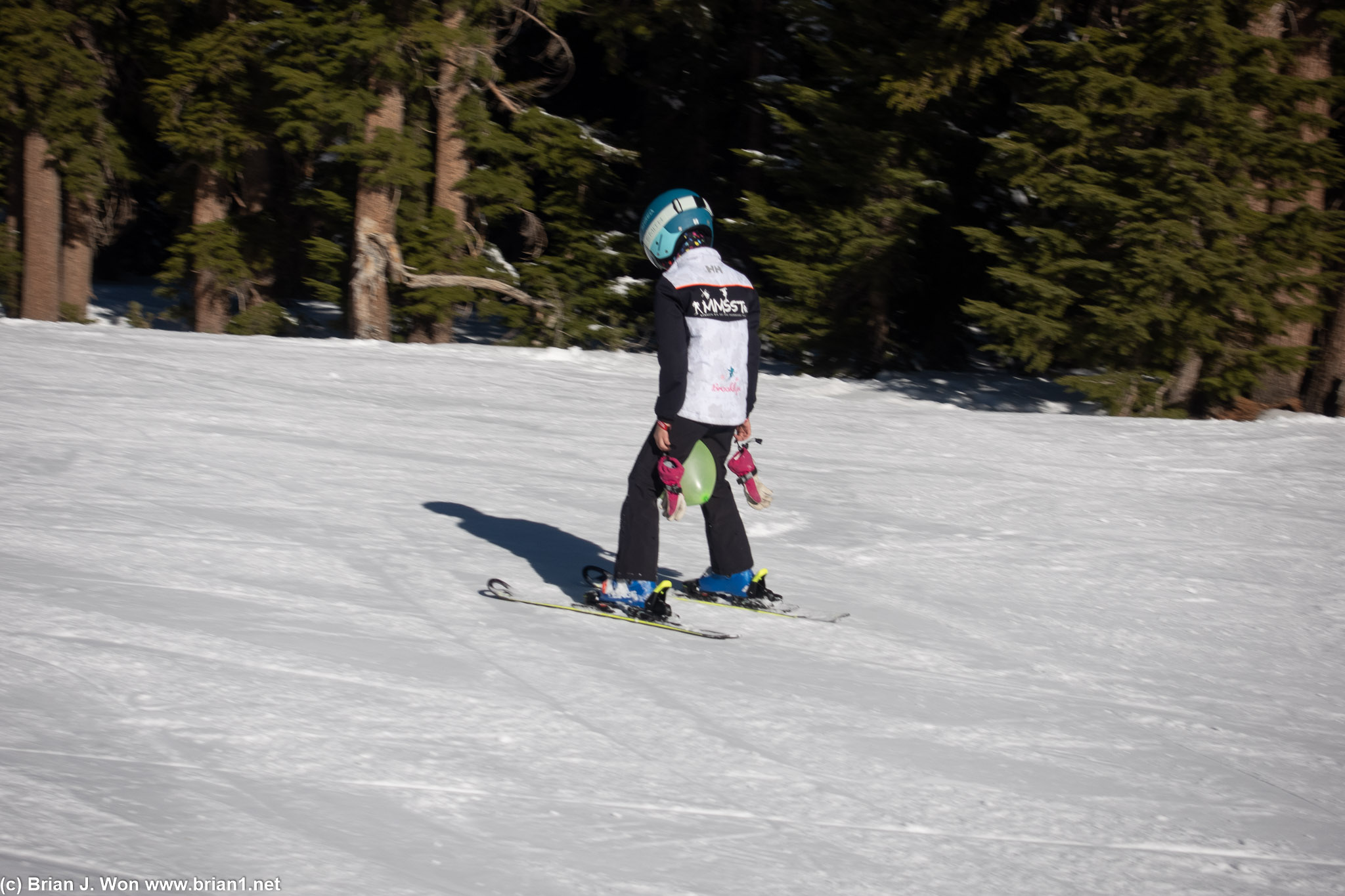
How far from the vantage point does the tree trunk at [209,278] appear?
1869 cm

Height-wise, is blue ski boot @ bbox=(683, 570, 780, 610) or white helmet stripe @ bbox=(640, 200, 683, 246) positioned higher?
white helmet stripe @ bbox=(640, 200, 683, 246)

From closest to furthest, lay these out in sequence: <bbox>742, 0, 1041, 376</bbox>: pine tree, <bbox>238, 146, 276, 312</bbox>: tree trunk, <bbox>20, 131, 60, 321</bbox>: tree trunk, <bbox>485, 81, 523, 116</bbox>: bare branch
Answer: <bbox>742, 0, 1041, 376</bbox>: pine tree
<bbox>485, 81, 523, 116</bbox>: bare branch
<bbox>238, 146, 276, 312</bbox>: tree trunk
<bbox>20, 131, 60, 321</bbox>: tree trunk

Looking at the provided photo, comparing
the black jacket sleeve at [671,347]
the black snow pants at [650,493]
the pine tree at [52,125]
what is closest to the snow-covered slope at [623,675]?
the black snow pants at [650,493]

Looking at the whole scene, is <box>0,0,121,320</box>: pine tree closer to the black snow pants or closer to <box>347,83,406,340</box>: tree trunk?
<box>347,83,406,340</box>: tree trunk

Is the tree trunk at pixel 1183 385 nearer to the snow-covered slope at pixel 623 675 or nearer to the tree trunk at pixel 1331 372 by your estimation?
the tree trunk at pixel 1331 372

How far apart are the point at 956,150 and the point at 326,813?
15.5m

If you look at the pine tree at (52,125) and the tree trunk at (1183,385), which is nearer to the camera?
the tree trunk at (1183,385)

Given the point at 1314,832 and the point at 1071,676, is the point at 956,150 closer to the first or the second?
the point at 1071,676

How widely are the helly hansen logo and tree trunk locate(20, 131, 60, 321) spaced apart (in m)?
17.9

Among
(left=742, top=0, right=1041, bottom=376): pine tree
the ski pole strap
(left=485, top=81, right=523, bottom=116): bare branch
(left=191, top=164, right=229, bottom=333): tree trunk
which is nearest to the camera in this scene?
the ski pole strap

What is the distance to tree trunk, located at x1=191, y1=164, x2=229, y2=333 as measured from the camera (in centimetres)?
1869

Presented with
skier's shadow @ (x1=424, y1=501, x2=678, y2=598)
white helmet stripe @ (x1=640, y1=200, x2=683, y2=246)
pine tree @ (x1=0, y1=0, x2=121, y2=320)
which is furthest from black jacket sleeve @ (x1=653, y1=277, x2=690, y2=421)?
pine tree @ (x1=0, y1=0, x2=121, y2=320)

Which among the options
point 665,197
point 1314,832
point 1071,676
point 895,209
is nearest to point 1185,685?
point 1071,676

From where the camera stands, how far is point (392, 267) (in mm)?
17422
